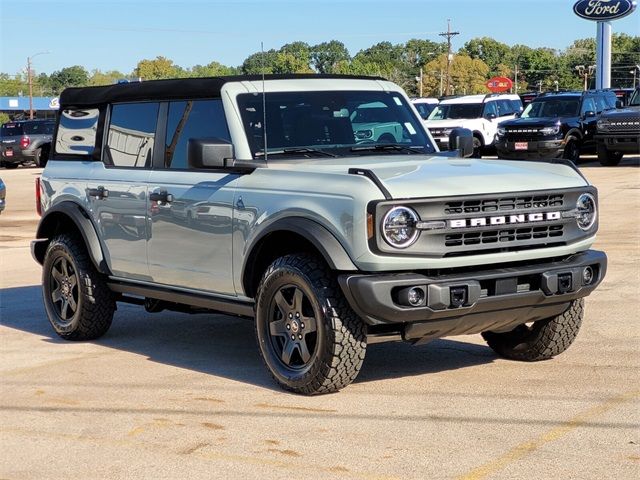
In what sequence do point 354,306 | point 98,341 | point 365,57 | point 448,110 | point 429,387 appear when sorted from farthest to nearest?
point 365,57, point 448,110, point 98,341, point 429,387, point 354,306

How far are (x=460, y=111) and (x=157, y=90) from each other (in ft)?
88.5

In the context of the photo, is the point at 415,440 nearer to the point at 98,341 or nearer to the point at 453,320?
the point at 453,320

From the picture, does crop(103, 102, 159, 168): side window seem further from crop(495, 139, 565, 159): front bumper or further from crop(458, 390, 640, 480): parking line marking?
crop(495, 139, 565, 159): front bumper

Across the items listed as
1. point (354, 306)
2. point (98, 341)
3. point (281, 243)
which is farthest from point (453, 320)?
point (98, 341)

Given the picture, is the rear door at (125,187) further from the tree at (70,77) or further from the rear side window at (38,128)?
the tree at (70,77)

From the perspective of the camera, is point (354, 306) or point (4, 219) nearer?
point (354, 306)

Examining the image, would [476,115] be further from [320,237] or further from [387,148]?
[320,237]

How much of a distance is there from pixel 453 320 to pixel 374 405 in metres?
0.65

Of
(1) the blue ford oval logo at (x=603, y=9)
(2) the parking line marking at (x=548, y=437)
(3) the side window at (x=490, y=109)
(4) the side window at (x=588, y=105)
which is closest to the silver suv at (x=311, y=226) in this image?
(2) the parking line marking at (x=548, y=437)

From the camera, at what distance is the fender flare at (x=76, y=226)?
8.69 m

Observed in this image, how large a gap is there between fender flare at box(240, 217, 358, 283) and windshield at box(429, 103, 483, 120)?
28.0 m

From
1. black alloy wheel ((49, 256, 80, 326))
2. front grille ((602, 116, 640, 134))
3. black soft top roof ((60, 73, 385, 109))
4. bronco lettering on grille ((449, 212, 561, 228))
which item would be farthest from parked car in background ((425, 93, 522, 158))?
bronco lettering on grille ((449, 212, 561, 228))

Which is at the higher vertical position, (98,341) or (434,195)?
(434,195)

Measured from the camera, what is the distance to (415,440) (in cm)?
583
